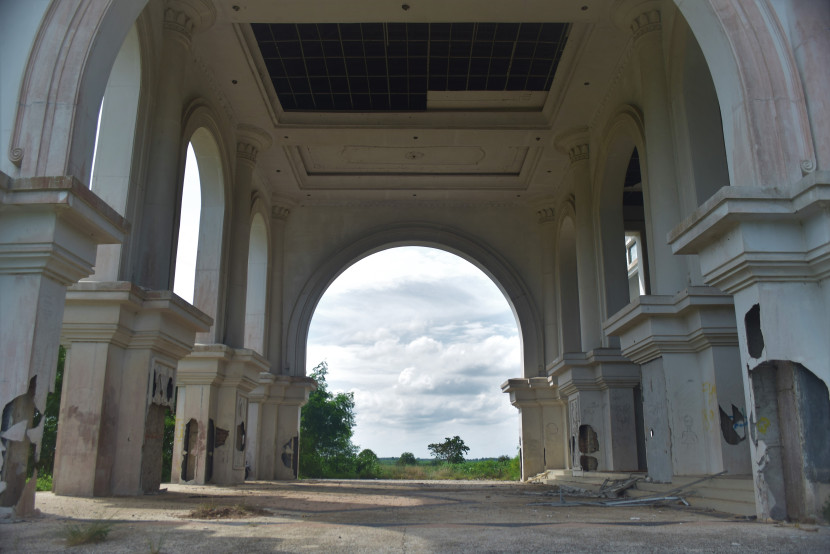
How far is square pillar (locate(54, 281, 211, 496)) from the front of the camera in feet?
26.9

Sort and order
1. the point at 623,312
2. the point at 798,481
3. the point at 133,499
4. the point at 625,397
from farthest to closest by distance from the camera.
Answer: the point at 625,397, the point at 623,312, the point at 133,499, the point at 798,481

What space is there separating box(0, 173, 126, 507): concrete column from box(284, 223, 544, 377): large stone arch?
12.8 meters

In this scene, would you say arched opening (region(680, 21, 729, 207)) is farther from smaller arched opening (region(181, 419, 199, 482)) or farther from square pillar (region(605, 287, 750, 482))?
smaller arched opening (region(181, 419, 199, 482))

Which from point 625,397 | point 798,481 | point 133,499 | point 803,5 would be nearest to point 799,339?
point 798,481

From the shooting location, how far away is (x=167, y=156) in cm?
998

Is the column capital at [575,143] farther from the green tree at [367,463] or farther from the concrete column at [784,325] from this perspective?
the green tree at [367,463]

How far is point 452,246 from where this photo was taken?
1881 centimetres

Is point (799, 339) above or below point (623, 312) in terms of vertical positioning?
below

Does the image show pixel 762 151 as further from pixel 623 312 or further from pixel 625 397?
pixel 625 397

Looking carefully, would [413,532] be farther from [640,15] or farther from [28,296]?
[640,15]

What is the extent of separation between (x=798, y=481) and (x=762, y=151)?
8.23 ft

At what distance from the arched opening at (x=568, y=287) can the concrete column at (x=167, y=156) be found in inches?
374

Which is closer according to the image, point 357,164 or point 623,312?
point 623,312

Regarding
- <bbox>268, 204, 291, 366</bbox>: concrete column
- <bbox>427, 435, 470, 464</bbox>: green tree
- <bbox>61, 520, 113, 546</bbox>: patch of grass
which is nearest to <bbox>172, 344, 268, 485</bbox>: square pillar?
<bbox>268, 204, 291, 366</bbox>: concrete column
